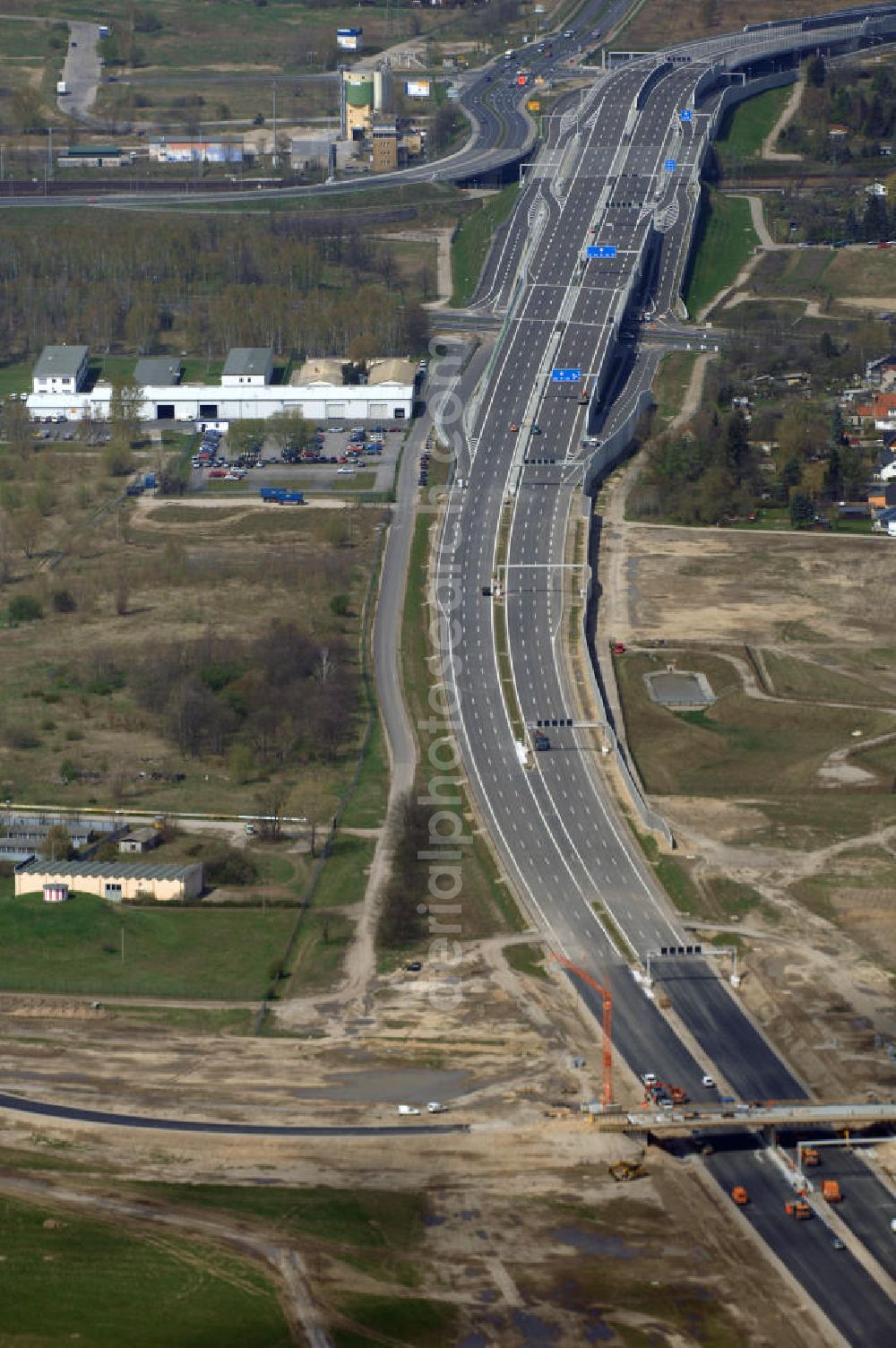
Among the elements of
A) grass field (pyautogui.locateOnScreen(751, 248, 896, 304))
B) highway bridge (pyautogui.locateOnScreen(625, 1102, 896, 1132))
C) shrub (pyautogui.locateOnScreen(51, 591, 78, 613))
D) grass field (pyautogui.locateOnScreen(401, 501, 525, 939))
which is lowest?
shrub (pyautogui.locateOnScreen(51, 591, 78, 613))

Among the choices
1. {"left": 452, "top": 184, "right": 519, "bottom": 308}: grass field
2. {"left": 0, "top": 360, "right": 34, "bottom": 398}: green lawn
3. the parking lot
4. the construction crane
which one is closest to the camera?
the construction crane

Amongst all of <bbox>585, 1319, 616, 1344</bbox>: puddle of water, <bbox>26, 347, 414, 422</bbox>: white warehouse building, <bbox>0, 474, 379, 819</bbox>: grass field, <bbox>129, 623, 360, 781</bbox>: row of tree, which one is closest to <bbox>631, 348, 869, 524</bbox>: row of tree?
<bbox>0, 474, 379, 819</bbox>: grass field

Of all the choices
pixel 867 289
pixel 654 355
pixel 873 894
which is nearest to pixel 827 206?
pixel 867 289

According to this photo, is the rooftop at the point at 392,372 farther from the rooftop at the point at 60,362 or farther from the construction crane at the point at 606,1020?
the construction crane at the point at 606,1020

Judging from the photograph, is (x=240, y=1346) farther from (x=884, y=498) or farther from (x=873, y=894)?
(x=884, y=498)

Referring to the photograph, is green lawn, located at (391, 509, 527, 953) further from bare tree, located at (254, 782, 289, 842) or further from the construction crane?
→ bare tree, located at (254, 782, 289, 842)
